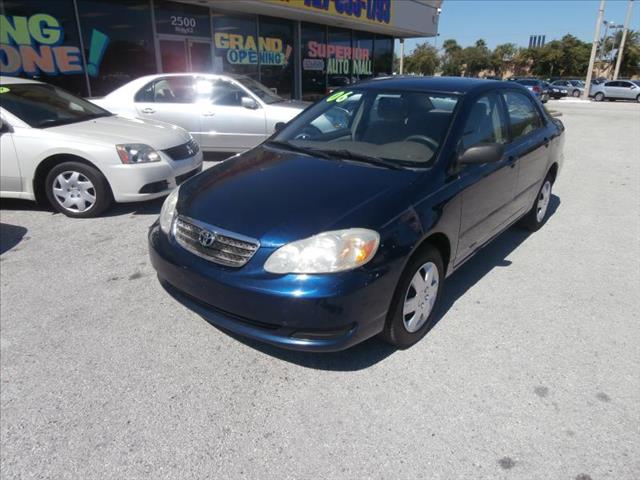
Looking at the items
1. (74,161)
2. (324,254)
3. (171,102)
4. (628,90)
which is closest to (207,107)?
(171,102)

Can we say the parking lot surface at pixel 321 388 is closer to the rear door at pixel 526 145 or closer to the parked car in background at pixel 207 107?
the rear door at pixel 526 145

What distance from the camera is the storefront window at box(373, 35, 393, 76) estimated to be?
22422 millimetres

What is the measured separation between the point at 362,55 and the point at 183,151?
17.7 metres

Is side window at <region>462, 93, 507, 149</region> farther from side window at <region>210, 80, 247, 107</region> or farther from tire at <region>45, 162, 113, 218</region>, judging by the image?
side window at <region>210, 80, 247, 107</region>

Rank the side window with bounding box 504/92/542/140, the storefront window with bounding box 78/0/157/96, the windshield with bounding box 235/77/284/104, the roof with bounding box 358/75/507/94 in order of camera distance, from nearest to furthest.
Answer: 1. the roof with bounding box 358/75/507/94
2. the side window with bounding box 504/92/542/140
3. the windshield with bounding box 235/77/284/104
4. the storefront window with bounding box 78/0/157/96

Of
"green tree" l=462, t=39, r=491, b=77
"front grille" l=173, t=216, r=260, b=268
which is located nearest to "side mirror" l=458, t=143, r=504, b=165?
"front grille" l=173, t=216, r=260, b=268

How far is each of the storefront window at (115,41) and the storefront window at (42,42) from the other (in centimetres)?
30

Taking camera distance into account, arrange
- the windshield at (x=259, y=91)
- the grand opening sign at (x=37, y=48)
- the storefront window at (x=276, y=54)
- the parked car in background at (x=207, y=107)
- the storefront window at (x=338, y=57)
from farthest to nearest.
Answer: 1. the storefront window at (x=338, y=57)
2. the storefront window at (x=276, y=54)
3. the grand opening sign at (x=37, y=48)
4. the windshield at (x=259, y=91)
5. the parked car in background at (x=207, y=107)

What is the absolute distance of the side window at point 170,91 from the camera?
7.95 meters

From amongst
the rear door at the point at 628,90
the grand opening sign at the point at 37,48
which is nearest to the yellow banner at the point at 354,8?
the grand opening sign at the point at 37,48

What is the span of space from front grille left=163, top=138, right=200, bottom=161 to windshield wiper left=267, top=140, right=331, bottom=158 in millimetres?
2101

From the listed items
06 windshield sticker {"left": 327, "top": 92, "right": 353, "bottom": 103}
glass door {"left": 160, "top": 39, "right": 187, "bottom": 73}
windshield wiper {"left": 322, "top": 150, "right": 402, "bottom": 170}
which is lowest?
windshield wiper {"left": 322, "top": 150, "right": 402, "bottom": 170}

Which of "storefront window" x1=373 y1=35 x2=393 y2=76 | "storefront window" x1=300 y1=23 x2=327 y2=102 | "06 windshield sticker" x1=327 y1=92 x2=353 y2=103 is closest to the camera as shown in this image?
"06 windshield sticker" x1=327 y1=92 x2=353 y2=103

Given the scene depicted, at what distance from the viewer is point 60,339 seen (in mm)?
2982
